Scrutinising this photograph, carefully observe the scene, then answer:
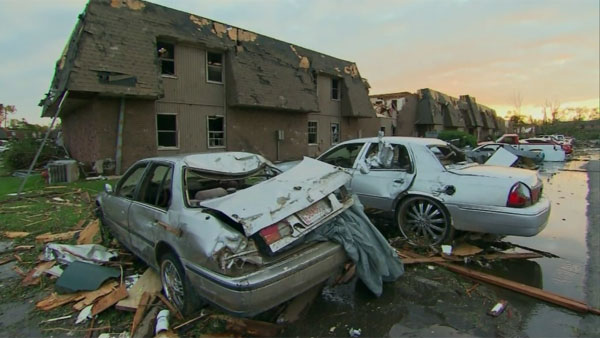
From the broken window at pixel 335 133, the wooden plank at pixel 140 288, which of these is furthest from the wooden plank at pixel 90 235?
the broken window at pixel 335 133

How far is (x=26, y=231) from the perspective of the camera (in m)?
Result: 5.84

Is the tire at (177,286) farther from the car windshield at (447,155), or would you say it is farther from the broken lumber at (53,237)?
the car windshield at (447,155)

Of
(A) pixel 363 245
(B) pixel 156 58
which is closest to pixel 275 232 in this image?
(A) pixel 363 245

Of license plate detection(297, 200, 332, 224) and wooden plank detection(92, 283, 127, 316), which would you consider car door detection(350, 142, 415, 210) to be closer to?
license plate detection(297, 200, 332, 224)

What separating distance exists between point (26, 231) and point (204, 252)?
5.30 meters

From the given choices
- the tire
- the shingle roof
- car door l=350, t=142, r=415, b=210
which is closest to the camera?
the tire

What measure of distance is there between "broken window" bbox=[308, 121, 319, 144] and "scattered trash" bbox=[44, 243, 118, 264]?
1654 centimetres

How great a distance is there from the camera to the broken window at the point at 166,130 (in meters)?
13.5

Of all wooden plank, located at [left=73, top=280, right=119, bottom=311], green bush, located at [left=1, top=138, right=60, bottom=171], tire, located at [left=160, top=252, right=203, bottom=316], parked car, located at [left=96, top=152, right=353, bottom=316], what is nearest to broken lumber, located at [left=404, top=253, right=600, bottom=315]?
parked car, located at [left=96, top=152, right=353, bottom=316]

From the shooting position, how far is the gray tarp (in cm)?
310

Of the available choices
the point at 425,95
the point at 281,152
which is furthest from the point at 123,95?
the point at 425,95

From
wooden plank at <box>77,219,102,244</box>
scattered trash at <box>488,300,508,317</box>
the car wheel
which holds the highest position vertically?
the car wheel

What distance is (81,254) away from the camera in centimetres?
412

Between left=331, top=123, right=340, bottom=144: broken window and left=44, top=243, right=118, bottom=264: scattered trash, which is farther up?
left=331, top=123, right=340, bottom=144: broken window
